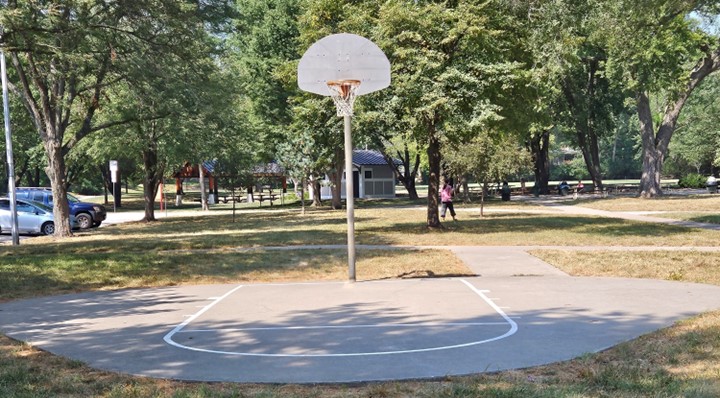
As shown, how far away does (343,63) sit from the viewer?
13727 mm

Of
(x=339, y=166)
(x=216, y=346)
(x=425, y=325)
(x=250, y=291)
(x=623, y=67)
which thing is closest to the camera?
(x=216, y=346)

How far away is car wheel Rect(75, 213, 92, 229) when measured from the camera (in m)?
30.6

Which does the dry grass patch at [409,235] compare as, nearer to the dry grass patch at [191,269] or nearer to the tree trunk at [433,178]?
the tree trunk at [433,178]

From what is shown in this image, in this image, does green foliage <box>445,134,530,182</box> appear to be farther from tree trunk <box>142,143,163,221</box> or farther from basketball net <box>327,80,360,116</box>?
basketball net <box>327,80,360,116</box>

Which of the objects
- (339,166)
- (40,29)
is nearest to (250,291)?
(40,29)

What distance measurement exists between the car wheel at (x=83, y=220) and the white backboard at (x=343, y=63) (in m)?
20.3

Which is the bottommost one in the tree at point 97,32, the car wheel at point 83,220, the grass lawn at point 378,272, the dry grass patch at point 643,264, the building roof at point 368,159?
the dry grass patch at point 643,264

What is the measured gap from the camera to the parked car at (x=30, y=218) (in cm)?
2803

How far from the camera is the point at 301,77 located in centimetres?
1386

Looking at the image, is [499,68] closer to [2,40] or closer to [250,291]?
[250,291]

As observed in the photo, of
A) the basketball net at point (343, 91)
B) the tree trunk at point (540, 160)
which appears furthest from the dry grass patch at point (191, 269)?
the tree trunk at point (540, 160)

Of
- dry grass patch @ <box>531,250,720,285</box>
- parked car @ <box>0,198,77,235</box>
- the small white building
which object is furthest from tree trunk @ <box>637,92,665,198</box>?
parked car @ <box>0,198,77,235</box>

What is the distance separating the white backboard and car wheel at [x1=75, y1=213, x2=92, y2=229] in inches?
801

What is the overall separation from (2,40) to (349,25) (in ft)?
34.4
